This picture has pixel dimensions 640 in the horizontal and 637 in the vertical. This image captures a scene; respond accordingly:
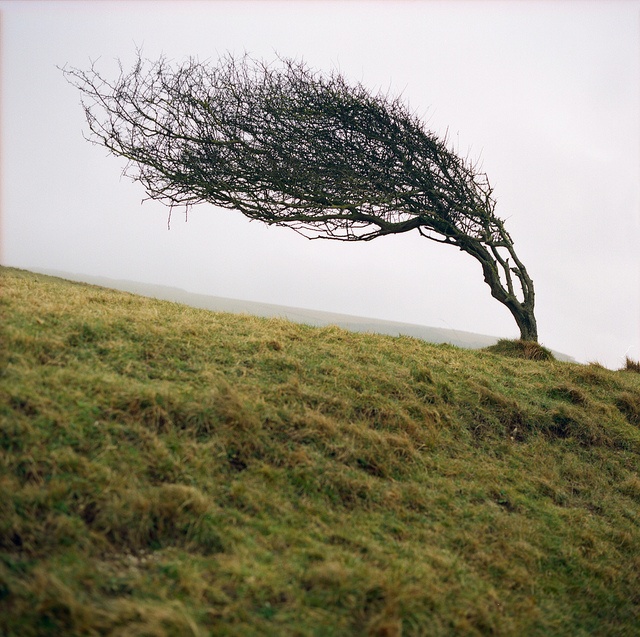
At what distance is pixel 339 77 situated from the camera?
42.1 feet

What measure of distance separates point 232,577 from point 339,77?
12359 millimetres

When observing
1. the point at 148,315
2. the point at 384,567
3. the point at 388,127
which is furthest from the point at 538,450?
the point at 388,127

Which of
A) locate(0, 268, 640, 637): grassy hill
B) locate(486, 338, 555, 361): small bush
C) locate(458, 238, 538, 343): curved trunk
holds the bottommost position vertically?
locate(0, 268, 640, 637): grassy hill

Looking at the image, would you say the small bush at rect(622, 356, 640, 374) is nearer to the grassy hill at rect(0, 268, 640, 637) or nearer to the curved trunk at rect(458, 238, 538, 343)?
the curved trunk at rect(458, 238, 538, 343)

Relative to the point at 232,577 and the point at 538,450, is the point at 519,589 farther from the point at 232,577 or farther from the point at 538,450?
the point at 538,450

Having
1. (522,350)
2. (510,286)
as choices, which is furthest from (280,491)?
(510,286)

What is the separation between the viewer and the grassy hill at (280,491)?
309cm

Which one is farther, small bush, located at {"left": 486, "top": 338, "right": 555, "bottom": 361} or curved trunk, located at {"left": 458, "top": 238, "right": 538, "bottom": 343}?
curved trunk, located at {"left": 458, "top": 238, "right": 538, "bottom": 343}

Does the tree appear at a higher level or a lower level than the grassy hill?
higher

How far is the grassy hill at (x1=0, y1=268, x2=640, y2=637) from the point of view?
3.09m

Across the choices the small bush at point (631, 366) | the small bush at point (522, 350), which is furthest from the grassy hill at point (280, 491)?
the small bush at point (631, 366)

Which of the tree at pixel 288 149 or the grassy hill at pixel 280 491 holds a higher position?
the tree at pixel 288 149

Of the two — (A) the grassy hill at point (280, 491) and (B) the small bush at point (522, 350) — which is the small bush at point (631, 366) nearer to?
(B) the small bush at point (522, 350)

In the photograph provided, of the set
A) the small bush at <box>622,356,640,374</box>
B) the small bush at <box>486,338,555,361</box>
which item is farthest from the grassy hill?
the small bush at <box>622,356,640,374</box>
